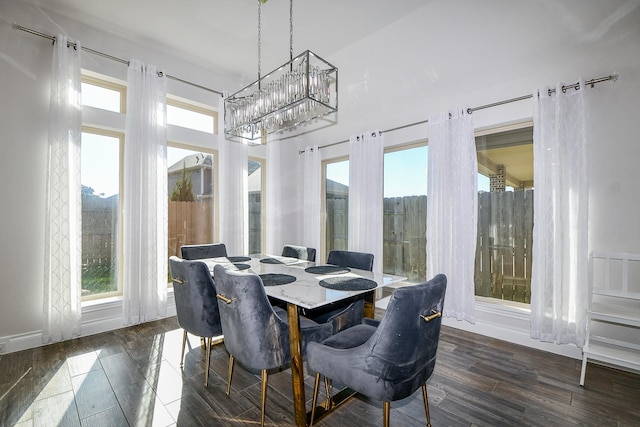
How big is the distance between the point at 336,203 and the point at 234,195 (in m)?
1.57

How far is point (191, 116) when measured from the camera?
4016mm

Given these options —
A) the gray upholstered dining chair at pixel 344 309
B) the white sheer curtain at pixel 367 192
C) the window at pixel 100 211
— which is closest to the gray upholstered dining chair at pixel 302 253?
the gray upholstered dining chair at pixel 344 309

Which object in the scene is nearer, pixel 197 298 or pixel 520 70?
pixel 197 298

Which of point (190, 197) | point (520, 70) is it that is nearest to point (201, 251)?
point (190, 197)

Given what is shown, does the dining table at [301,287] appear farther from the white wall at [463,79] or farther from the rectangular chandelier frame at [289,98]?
the white wall at [463,79]

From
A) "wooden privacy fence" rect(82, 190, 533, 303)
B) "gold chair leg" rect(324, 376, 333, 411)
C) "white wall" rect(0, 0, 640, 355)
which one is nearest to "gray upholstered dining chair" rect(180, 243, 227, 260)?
"wooden privacy fence" rect(82, 190, 533, 303)

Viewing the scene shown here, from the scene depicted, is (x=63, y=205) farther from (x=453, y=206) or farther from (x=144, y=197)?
(x=453, y=206)

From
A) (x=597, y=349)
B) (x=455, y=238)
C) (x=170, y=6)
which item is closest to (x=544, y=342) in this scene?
(x=597, y=349)

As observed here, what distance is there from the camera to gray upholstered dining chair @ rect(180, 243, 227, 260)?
3104 mm

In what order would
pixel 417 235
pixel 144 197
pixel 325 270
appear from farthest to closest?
pixel 417 235 → pixel 144 197 → pixel 325 270

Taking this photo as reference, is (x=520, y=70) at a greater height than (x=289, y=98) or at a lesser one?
greater

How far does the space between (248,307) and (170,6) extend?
3.05 meters

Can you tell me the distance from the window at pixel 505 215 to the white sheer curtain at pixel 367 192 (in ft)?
3.77

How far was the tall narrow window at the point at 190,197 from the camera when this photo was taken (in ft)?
12.5
